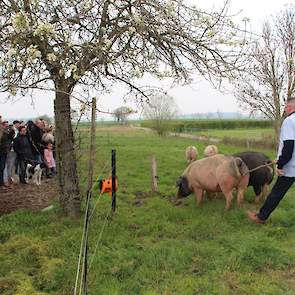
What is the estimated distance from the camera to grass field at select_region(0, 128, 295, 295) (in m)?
4.85

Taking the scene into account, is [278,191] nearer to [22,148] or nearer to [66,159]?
[66,159]

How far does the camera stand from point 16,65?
564cm

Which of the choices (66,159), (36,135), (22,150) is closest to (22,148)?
(22,150)

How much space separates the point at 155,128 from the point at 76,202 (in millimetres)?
32055

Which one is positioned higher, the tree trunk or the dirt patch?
the tree trunk

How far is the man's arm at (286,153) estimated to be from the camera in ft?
19.2

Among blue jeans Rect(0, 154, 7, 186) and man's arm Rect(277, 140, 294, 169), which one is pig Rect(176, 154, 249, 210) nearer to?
man's arm Rect(277, 140, 294, 169)

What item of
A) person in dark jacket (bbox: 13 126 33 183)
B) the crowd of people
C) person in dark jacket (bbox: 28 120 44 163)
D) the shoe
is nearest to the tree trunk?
the shoe

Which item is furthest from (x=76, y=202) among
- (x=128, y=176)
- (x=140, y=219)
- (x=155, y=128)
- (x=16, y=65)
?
(x=155, y=128)

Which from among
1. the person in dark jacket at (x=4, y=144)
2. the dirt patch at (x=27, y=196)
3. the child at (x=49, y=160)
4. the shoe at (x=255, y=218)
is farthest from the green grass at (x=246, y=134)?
the shoe at (x=255, y=218)

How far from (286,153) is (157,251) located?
237 centimetres

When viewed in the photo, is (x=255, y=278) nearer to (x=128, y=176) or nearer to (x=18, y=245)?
(x=18, y=245)

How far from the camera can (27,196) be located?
31.7 feet

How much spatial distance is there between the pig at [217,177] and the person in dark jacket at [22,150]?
4834 mm
